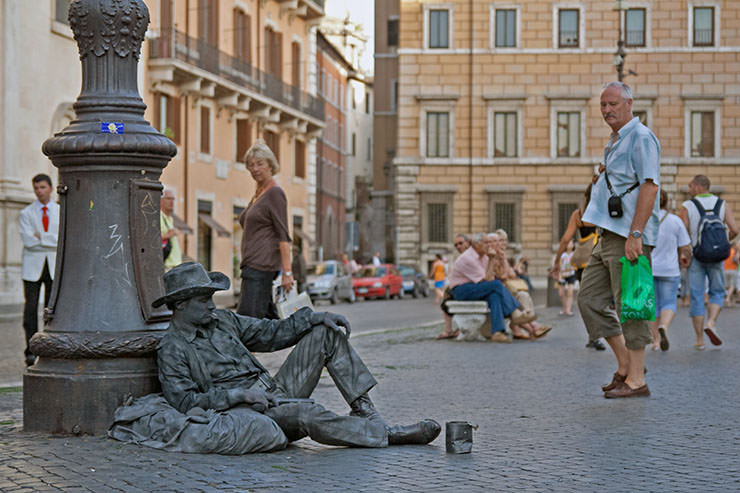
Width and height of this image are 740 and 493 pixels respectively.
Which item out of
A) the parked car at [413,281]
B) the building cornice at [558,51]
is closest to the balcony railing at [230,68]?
the building cornice at [558,51]

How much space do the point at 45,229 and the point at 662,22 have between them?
45.4 meters

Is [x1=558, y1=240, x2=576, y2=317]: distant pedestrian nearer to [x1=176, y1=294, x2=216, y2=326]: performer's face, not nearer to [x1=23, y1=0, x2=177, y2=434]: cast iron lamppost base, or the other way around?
Result: [x1=23, y1=0, x2=177, y2=434]: cast iron lamppost base

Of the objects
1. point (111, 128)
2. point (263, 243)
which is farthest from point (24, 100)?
point (111, 128)

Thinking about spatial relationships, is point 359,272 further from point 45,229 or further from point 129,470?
point 129,470

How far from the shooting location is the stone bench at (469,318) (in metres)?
17.0

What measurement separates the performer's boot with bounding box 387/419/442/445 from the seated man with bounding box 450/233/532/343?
10078mm

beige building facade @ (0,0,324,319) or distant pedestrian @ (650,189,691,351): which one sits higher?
beige building facade @ (0,0,324,319)

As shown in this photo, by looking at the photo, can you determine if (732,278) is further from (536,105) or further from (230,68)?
(536,105)

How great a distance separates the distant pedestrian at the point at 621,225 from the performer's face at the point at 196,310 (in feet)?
11.4

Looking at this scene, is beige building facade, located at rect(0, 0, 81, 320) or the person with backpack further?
beige building facade, located at rect(0, 0, 81, 320)

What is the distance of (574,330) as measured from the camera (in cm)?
1958

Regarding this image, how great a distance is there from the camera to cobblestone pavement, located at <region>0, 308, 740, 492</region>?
18.8ft

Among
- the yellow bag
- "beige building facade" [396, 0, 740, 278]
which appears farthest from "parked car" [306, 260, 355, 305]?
the yellow bag

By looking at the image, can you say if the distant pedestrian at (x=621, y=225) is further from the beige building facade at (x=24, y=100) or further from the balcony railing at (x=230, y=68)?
the balcony railing at (x=230, y=68)
